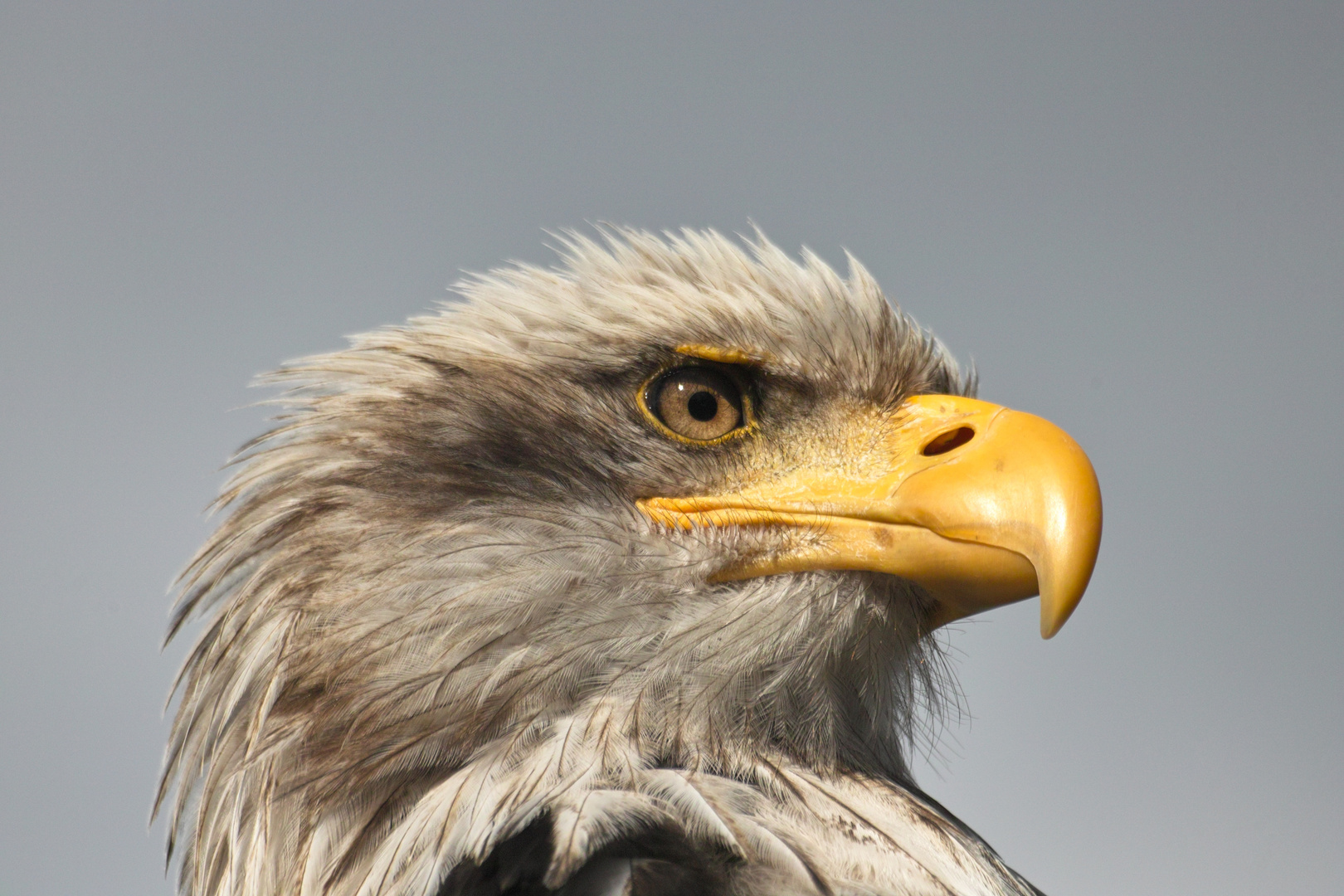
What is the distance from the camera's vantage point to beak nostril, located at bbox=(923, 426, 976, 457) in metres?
2.86

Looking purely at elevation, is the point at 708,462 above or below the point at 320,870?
above

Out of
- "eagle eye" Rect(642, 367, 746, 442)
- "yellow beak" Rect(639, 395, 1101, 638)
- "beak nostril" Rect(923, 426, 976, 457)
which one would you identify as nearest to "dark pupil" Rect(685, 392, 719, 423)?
"eagle eye" Rect(642, 367, 746, 442)

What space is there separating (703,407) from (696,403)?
19mm

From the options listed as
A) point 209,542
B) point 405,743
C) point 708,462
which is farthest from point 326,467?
point 708,462

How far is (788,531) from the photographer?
284 cm

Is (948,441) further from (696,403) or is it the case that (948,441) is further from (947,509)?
(696,403)

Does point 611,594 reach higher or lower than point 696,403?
lower

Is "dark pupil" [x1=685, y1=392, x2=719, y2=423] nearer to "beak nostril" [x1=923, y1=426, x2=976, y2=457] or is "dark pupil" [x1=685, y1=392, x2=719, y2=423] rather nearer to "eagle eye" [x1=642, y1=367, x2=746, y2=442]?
"eagle eye" [x1=642, y1=367, x2=746, y2=442]

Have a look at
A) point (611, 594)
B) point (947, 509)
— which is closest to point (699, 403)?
point (611, 594)

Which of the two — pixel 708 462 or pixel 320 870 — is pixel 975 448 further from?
pixel 320 870

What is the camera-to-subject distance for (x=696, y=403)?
2.98 m

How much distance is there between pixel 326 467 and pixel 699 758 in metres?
1.15

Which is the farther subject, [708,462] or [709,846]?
[708,462]

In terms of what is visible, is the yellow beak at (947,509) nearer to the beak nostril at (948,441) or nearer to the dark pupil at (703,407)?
the beak nostril at (948,441)
